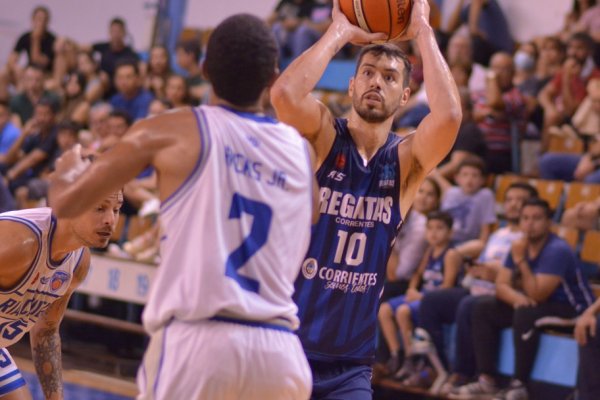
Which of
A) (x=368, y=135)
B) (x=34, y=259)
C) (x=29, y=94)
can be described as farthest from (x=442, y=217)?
(x=29, y=94)

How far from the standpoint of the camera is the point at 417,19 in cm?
445

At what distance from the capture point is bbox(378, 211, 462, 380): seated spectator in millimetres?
7875

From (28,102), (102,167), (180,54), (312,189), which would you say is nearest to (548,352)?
(312,189)

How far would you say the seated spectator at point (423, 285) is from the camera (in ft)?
25.8

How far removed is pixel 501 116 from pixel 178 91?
3496mm

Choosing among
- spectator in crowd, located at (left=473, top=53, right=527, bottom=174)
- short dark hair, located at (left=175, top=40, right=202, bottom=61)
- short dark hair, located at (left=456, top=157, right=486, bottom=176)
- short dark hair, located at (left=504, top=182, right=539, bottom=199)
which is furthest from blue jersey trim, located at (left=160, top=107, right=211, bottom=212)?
short dark hair, located at (left=175, top=40, right=202, bottom=61)

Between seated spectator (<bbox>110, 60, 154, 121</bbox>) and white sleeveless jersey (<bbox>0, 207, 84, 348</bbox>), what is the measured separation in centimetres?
754

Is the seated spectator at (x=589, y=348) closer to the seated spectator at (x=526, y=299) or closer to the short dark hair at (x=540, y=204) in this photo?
the seated spectator at (x=526, y=299)

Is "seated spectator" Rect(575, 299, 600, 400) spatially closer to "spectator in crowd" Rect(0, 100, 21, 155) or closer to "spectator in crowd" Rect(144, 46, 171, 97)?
"spectator in crowd" Rect(144, 46, 171, 97)

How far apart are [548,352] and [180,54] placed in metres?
6.44

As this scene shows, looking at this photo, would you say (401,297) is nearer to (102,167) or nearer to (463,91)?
(463,91)

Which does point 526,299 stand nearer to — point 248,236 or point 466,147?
point 466,147

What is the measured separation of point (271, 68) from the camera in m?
3.09

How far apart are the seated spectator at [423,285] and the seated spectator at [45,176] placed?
4.54 m
